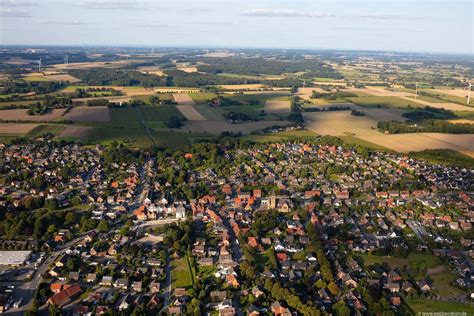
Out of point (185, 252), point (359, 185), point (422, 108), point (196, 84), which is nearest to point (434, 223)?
point (359, 185)

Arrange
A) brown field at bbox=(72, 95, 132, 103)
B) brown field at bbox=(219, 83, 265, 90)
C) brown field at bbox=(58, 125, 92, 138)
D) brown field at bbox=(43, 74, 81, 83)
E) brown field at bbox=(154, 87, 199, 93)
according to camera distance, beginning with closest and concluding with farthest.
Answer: brown field at bbox=(58, 125, 92, 138) → brown field at bbox=(72, 95, 132, 103) → brown field at bbox=(154, 87, 199, 93) → brown field at bbox=(219, 83, 265, 90) → brown field at bbox=(43, 74, 81, 83)

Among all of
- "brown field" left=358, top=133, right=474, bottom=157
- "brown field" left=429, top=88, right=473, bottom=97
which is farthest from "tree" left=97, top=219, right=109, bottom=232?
"brown field" left=429, top=88, right=473, bottom=97

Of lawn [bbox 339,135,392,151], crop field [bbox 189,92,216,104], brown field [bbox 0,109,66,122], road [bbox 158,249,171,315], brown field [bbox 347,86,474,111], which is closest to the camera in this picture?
road [bbox 158,249,171,315]

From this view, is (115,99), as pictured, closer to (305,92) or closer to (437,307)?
(305,92)

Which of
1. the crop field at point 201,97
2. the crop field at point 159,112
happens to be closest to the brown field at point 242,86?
the crop field at point 201,97

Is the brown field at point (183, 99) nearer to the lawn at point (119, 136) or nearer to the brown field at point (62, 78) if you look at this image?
the lawn at point (119, 136)

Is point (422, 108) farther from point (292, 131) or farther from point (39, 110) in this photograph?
point (39, 110)

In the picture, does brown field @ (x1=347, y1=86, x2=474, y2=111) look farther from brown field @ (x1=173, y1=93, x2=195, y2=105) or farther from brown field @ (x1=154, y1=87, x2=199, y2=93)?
brown field @ (x1=173, y1=93, x2=195, y2=105)
